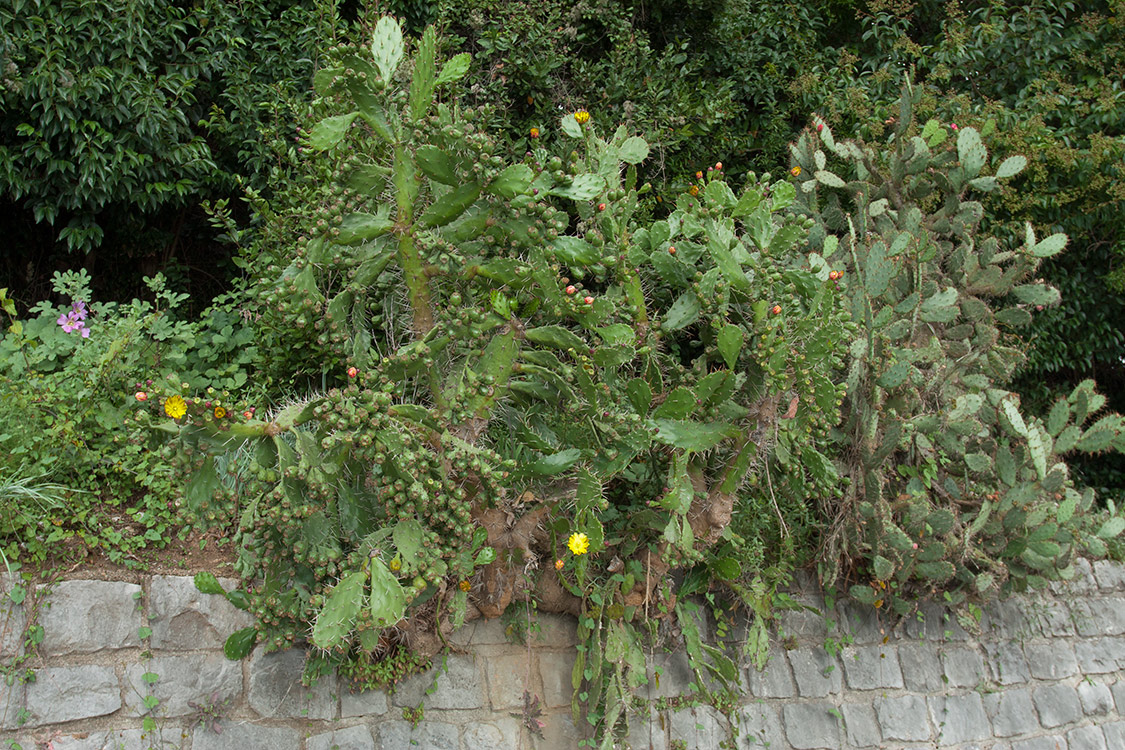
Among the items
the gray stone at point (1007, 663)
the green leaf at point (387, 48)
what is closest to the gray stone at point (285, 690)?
the green leaf at point (387, 48)

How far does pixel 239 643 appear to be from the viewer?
8.80 ft

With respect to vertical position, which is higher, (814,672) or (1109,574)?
(1109,574)

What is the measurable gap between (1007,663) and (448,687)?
3312mm

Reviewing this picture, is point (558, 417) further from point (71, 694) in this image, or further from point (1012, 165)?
point (1012, 165)

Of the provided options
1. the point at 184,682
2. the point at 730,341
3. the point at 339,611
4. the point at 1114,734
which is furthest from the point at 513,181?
the point at 1114,734

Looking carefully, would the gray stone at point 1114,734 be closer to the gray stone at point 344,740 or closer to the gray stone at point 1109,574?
the gray stone at point 1109,574

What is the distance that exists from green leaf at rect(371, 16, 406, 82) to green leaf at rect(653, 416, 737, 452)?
1456 mm

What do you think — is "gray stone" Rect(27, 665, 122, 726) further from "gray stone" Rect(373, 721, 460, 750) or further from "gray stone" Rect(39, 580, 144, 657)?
"gray stone" Rect(373, 721, 460, 750)

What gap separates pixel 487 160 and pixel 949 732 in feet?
12.1

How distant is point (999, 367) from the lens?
472 centimetres

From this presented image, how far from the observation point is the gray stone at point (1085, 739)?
467 cm

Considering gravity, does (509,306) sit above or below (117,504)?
above

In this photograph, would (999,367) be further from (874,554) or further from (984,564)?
(874,554)

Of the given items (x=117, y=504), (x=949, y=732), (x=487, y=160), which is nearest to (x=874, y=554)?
(x=949, y=732)
